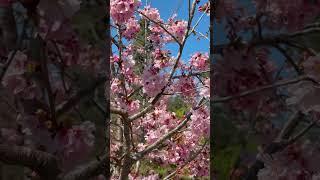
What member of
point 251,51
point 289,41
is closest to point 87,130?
point 251,51

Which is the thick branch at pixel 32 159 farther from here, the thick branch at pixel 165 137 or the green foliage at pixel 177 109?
the green foliage at pixel 177 109

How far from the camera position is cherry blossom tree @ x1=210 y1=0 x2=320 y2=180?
122 centimetres

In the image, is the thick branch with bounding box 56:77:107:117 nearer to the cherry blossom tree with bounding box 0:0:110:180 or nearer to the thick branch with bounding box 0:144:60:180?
the cherry blossom tree with bounding box 0:0:110:180

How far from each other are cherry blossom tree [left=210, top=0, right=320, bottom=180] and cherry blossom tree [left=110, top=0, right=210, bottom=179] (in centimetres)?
126

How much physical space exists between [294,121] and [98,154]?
1.84 ft

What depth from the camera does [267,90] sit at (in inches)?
49.2

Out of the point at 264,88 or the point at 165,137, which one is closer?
the point at 264,88

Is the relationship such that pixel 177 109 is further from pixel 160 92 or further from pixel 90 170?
pixel 90 170

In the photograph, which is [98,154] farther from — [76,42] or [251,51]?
[251,51]

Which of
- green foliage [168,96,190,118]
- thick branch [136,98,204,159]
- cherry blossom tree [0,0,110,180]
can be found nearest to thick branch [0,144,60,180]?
cherry blossom tree [0,0,110,180]

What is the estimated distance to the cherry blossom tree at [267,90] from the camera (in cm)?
122

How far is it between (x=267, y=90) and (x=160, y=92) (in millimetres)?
1354

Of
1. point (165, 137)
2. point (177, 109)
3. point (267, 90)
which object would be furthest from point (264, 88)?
point (177, 109)

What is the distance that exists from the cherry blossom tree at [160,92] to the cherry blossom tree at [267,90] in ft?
4.13
